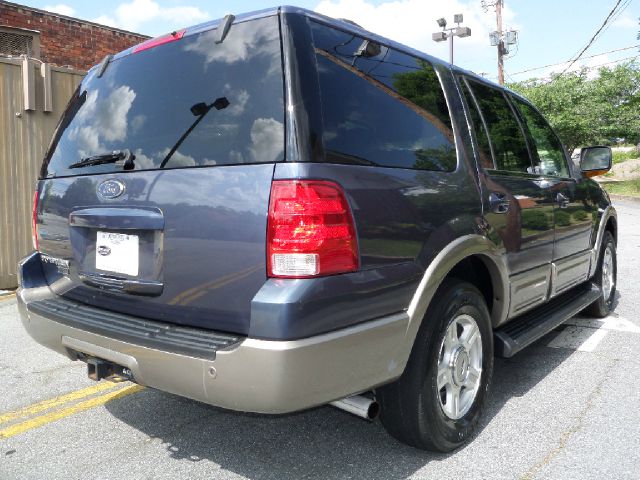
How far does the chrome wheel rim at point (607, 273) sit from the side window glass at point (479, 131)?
253 centimetres

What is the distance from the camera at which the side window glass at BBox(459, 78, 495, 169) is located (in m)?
3.17

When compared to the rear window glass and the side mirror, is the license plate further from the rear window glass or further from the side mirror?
the side mirror

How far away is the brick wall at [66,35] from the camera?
10.9 metres

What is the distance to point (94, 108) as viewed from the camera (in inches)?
112

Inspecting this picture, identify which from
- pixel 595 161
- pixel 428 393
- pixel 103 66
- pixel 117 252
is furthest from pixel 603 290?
pixel 103 66

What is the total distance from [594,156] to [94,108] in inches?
156

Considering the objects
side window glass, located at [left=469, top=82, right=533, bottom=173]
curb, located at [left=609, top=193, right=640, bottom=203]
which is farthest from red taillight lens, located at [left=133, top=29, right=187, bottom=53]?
curb, located at [left=609, top=193, right=640, bottom=203]

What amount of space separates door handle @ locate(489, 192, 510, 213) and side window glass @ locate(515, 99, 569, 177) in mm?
Answer: 938

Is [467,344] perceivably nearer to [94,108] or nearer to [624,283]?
[94,108]

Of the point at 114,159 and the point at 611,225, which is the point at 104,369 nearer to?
the point at 114,159

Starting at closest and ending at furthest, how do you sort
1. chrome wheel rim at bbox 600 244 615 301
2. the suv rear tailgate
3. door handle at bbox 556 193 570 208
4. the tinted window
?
the suv rear tailgate
the tinted window
door handle at bbox 556 193 570 208
chrome wheel rim at bbox 600 244 615 301

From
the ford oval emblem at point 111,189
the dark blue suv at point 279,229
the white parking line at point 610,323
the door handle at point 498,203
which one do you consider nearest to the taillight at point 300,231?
the dark blue suv at point 279,229

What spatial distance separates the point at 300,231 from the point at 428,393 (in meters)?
1.03

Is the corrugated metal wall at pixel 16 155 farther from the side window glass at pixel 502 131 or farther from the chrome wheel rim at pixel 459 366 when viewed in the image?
the chrome wheel rim at pixel 459 366
